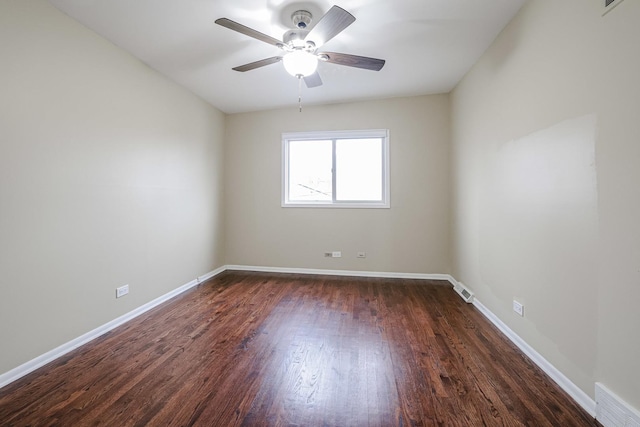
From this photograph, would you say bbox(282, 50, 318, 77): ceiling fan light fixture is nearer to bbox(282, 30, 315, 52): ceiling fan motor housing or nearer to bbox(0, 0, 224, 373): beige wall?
bbox(282, 30, 315, 52): ceiling fan motor housing

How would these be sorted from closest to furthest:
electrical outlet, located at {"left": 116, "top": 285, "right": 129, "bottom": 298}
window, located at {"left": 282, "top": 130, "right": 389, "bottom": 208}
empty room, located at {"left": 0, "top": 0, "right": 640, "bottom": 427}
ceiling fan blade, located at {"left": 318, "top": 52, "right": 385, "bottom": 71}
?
empty room, located at {"left": 0, "top": 0, "right": 640, "bottom": 427} → ceiling fan blade, located at {"left": 318, "top": 52, "right": 385, "bottom": 71} → electrical outlet, located at {"left": 116, "top": 285, "right": 129, "bottom": 298} → window, located at {"left": 282, "top": 130, "right": 389, "bottom": 208}

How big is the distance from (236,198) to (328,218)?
1.58 meters

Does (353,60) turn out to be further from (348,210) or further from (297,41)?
(348,210)

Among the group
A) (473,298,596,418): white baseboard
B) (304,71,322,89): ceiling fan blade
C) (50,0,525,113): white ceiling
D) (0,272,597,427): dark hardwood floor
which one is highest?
(50,0,525,113): white ceiling

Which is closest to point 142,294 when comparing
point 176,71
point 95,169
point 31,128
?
point 95,169

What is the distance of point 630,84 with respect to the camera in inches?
47.1

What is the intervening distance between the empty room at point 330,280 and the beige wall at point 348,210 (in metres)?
0.06

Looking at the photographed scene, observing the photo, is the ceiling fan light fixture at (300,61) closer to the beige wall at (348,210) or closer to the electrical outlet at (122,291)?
the beige wall at (348,210)

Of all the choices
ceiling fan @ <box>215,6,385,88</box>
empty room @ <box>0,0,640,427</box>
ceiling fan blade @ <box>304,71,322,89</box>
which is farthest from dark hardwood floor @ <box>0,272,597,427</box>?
ceiling fan blade @ <box>304,71,322,89</box>

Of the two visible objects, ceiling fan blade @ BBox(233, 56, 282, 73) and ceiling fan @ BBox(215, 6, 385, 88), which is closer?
ceiling fan @ BBox(215, 6, 385, 88)

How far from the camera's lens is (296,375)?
170 centimetres

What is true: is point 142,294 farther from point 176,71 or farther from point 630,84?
point 630,84

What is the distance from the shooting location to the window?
3.96 m

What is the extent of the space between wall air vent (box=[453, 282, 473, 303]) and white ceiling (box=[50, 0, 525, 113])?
8.45 ft
